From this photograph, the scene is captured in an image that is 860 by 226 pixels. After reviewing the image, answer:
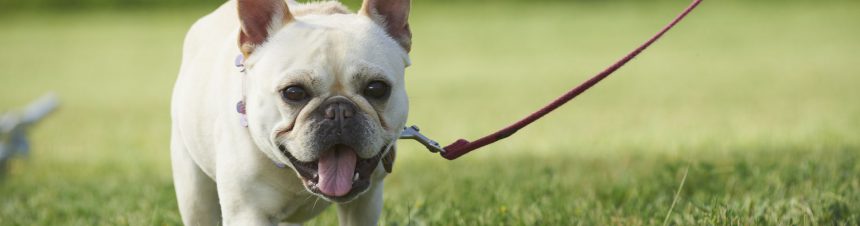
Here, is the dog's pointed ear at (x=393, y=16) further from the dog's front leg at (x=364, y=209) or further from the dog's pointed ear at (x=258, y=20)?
the dog's front leg at (x=364, y=209)

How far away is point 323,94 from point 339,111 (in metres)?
0.10

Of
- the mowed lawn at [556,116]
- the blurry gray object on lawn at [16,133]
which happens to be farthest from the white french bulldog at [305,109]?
the blurry gray object on lawn at [16,133]

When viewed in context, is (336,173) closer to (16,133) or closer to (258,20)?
(258,20)

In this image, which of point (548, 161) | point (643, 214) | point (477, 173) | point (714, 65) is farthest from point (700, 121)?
point (714, 65)

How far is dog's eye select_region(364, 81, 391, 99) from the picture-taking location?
3207 mm

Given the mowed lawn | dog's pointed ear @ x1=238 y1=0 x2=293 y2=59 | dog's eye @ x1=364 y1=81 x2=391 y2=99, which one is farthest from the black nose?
the mowed lawn

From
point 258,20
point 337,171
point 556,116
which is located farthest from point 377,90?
point 556,116

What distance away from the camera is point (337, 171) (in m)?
3.22

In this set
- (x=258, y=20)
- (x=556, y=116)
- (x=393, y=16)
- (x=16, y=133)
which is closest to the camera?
(x=258, y=20)

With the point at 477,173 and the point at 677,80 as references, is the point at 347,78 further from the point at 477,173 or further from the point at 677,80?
the point at 677,80

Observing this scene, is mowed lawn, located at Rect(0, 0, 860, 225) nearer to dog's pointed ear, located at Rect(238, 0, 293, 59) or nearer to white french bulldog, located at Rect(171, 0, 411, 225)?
white french bulldog, located at Rect(171, 0, 411, 225)

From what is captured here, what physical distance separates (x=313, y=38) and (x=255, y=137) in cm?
36

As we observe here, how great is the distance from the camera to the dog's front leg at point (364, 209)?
3.71 m

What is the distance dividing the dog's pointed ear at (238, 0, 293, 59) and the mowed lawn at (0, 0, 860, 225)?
1.34 meters
